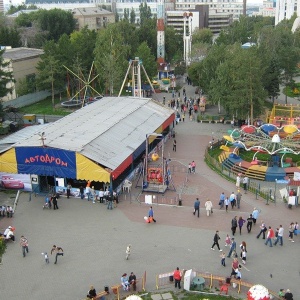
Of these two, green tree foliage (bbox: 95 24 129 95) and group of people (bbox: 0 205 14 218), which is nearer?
group of people (bbox: 0 205 14 218)

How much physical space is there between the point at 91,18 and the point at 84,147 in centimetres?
9995

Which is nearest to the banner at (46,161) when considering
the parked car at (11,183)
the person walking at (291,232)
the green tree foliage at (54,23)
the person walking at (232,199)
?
the parked car at (11,183)

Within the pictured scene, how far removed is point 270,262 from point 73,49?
47380mm

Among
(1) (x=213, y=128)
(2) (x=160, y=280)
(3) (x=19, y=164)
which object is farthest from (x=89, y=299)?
(1) (x=213, y=128)

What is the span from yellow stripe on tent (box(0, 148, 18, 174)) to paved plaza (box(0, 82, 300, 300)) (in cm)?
179

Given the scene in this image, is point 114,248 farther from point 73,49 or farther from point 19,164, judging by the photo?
point 73,49

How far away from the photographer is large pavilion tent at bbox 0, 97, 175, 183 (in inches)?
1120

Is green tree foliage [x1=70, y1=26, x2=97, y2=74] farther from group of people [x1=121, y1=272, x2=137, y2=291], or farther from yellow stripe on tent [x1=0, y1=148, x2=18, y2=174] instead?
group of people [x1=121, y1=272, x2=137, y2=291]

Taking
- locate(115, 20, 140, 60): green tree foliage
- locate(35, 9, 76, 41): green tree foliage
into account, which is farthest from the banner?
locate(35, 9, 76, 41): green tree foliage

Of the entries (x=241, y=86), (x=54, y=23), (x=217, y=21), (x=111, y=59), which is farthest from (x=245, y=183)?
(x=217, y=21)

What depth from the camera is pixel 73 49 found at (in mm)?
62000

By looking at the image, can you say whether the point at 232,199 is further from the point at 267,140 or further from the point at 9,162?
the point at 9,162

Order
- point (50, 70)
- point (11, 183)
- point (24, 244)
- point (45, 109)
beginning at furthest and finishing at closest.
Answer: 1. point (50, 70)
2. point (45, 109)
3. point (11, 183)
4. point (24, 244)

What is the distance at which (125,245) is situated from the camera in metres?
23.0
